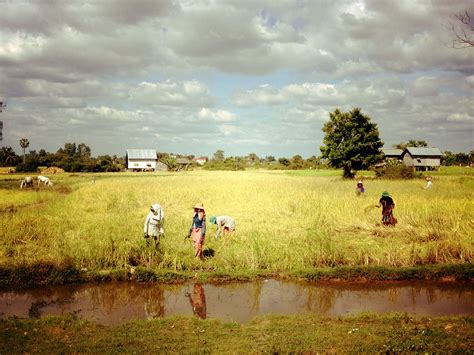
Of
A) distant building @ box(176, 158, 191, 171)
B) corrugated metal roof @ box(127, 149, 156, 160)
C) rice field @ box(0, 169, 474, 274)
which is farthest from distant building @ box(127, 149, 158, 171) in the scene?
rice field @ box(0, 169, 474, 274)

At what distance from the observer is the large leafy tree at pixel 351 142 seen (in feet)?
156

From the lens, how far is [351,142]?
156 feet

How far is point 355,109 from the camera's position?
161 feet

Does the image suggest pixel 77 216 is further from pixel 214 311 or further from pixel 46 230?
pixel 214 311

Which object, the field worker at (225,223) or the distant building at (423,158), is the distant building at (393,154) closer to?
the distant building at (423,158)

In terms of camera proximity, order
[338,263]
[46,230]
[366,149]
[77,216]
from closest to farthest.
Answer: [338,263] → [46,230] → [77,216] → [366,149]

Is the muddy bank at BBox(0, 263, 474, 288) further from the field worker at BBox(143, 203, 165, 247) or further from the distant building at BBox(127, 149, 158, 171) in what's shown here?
the distant building at BBox(127, 149, 158, 171)

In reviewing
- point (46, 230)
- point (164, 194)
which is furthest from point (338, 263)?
point (164, 194)

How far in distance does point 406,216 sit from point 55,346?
43.5 ft

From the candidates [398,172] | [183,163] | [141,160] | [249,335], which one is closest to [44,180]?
[249,335]

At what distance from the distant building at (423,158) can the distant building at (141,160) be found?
6065cm

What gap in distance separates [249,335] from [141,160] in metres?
89.3

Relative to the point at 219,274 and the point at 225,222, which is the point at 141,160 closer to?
the point at 225,222

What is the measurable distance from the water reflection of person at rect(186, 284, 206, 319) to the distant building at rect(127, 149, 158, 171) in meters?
83.5
